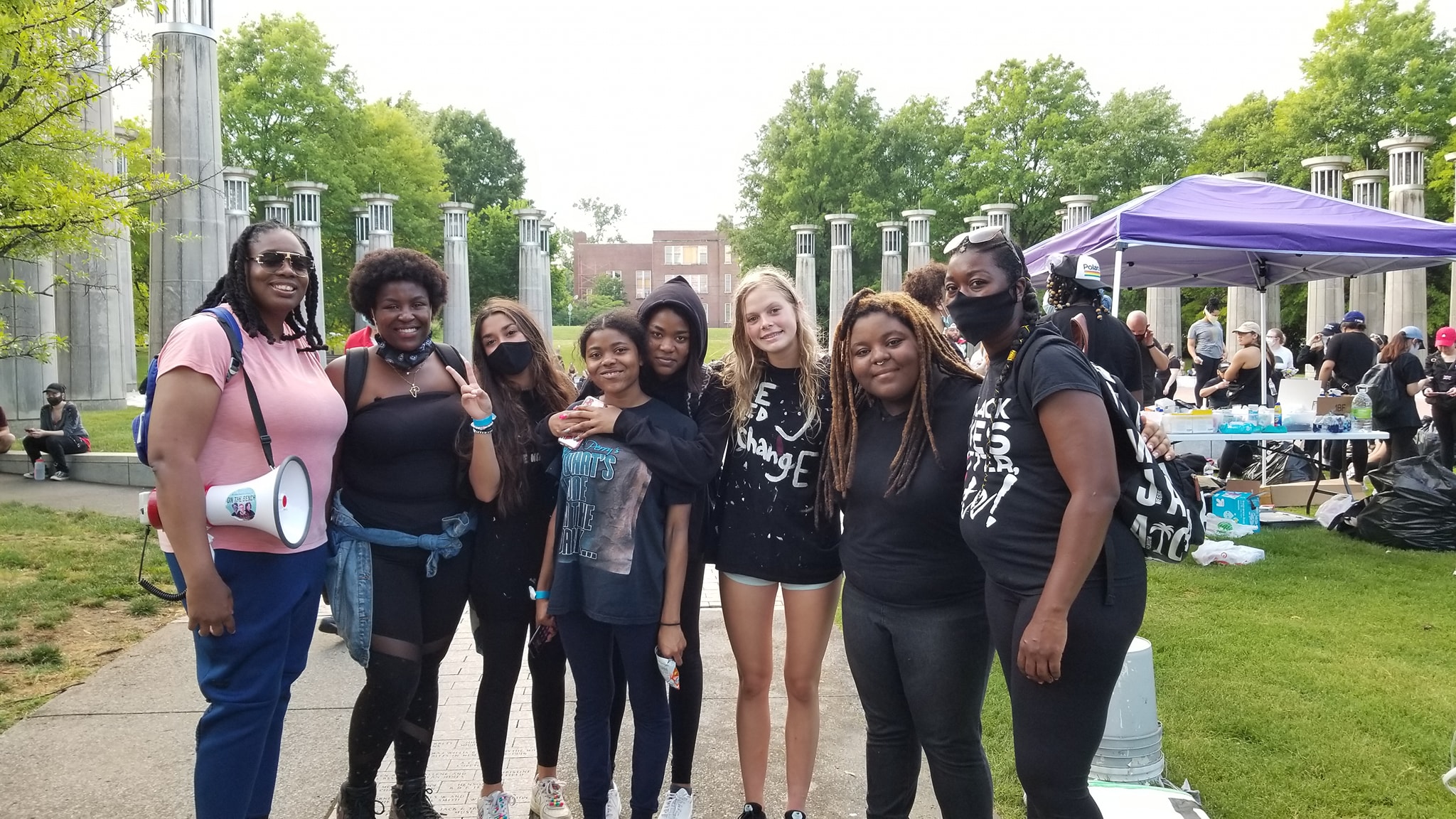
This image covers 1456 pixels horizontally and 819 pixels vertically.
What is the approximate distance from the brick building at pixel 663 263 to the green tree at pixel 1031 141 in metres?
38.6

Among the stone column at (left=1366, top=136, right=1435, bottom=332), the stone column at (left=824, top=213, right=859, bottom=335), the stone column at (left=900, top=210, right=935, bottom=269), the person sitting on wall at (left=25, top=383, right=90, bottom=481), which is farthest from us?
the stone column at (left=824, top=213, right=859, bottom=335)

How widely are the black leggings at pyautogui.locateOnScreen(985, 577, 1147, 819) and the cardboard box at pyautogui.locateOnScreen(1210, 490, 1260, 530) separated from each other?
662 centimetres

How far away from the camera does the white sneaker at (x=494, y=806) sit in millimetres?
3268

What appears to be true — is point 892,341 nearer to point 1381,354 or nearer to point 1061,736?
point 1061,736

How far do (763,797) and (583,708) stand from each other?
824mm

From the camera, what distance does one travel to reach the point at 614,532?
3.12 m

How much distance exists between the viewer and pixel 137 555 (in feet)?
24.9

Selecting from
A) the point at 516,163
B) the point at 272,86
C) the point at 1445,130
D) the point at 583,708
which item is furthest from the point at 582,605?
the point at 516,163

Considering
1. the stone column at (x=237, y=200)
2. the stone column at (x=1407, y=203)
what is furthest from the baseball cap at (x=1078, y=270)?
the stone column at (x=1407, y=203)

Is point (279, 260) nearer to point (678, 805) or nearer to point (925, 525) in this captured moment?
point (925, 525)

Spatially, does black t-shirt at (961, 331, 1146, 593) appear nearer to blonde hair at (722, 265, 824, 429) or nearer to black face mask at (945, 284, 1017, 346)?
black face mask at (945, 284, 1017, 346)

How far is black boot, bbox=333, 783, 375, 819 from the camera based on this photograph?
10.3ft

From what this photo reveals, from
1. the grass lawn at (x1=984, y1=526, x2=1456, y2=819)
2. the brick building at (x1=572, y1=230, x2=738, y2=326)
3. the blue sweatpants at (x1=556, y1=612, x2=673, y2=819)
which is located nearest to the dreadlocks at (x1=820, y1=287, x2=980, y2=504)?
the blue sweatpants at (x1=556, y1=612, x2=673, y2=819)

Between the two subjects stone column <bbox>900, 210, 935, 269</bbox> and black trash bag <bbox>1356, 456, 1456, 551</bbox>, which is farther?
stone column <bbox>900, 210, 935, 269</bbox>
